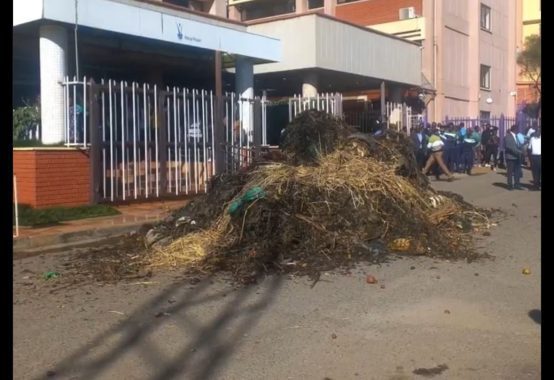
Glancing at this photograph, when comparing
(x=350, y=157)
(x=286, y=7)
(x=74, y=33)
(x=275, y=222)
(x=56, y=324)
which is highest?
(x=286, y=7)

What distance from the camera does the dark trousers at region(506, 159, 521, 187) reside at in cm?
1667

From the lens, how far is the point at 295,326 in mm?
5730

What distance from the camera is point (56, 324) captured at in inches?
233

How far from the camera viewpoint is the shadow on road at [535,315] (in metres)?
5.76

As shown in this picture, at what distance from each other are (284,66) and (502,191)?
864 centimetres

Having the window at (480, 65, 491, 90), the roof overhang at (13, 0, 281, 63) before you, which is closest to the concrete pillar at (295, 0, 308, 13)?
the window at (480, 65, 491, 90)

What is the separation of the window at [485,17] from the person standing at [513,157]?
18996mm

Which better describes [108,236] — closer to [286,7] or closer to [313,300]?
[313,300]

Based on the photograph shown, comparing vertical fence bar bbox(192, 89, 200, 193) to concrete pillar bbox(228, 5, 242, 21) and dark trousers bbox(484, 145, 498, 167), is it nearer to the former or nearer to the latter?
dark trousers bbox(484, 145, 498, 167)

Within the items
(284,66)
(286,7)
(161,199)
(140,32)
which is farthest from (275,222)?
(286,7)

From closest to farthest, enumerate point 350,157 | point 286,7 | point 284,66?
1. point 350,157
2. point 284,66
3. point 286,7

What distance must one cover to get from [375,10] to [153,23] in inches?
742

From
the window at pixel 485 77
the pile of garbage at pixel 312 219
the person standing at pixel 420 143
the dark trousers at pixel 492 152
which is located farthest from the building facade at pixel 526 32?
the pile of garbage at pixel 312 219
